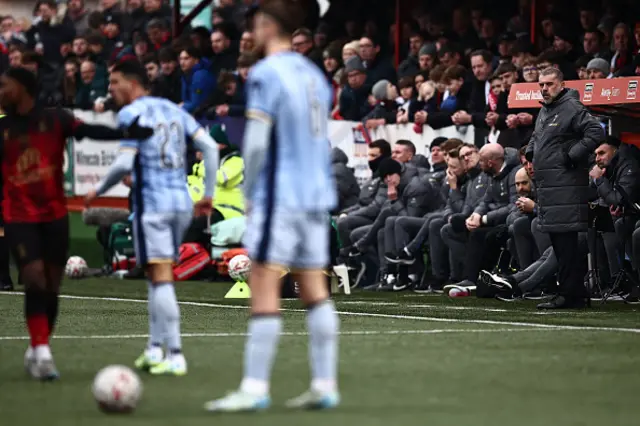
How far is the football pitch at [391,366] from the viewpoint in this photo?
775 centimetres

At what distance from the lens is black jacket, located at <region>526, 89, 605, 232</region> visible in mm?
14727

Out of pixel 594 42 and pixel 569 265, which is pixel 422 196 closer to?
pixel 594 42

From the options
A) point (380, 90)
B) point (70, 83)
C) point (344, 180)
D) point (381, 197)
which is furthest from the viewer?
point (70, 83)

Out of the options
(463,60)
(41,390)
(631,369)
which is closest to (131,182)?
(41,390)

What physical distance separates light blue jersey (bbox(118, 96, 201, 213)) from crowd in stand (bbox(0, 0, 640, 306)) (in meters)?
5.89

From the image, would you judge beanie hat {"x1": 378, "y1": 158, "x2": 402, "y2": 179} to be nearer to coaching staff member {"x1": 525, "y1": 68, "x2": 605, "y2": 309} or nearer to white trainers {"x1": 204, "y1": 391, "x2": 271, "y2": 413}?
coaching staff member {"x1": 525, "y1": 68, "x2": 605, "y2": 309}

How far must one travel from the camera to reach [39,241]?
988 cm

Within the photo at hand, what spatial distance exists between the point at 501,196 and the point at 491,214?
288 mm

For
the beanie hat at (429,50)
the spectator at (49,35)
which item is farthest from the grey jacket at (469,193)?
the spectator at (49,35)

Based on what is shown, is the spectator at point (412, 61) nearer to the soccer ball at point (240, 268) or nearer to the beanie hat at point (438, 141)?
the beanie hat at point (438, 141)

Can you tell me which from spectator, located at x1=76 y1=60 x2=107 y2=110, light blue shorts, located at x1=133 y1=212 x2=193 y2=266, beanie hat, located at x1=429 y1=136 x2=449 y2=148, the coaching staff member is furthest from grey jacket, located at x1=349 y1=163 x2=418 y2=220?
light blue shorts, located at x1=133 y1=212 x2=193 y2=266

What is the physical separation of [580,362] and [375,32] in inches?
542

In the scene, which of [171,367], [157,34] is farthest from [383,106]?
[171,367]

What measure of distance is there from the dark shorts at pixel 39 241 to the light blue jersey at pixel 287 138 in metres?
2.38
